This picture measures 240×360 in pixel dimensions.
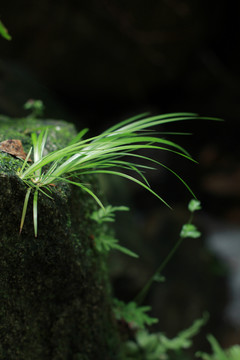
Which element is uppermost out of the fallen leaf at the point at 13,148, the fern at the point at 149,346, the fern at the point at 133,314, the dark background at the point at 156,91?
the dark background at the point at 156,91

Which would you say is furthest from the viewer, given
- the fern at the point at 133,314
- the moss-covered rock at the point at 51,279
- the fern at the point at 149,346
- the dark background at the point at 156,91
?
the dark background at the point at 156,91

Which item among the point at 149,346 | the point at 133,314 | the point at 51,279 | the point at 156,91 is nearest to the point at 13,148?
the point at 51,279

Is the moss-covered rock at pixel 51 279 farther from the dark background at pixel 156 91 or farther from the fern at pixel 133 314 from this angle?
the dark background at pixel 156 91

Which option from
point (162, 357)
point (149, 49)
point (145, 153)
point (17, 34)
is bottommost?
point (162, 357)

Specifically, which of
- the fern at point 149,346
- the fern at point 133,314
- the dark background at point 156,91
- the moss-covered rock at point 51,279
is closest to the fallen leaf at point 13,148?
the moss-covered rock at point 51,279

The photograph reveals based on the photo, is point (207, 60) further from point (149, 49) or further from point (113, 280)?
point (113, 280)

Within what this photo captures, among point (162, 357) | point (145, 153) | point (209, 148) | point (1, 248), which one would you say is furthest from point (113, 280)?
point (209, 148)

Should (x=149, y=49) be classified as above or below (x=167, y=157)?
above

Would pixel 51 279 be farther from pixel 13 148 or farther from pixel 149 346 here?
pixel 149 346
